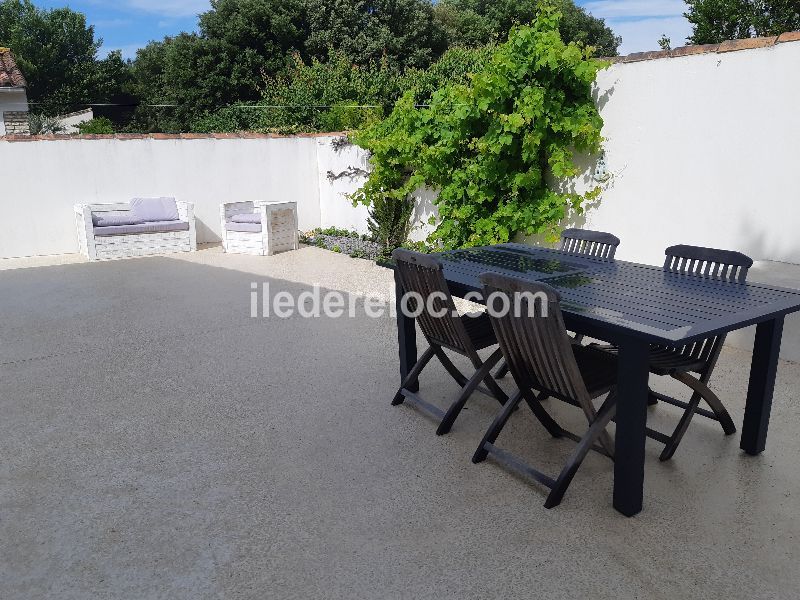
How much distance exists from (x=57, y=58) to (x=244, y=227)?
27142 mm

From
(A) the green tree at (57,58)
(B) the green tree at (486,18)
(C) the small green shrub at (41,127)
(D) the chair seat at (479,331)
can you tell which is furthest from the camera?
(A) the green tree at (57,58)

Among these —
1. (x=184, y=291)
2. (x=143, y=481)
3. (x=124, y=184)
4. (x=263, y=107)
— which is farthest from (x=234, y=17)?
(x=143, y=481)

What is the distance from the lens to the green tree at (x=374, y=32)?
20625mm

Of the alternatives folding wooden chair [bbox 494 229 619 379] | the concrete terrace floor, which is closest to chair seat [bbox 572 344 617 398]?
the concrete terrace floor

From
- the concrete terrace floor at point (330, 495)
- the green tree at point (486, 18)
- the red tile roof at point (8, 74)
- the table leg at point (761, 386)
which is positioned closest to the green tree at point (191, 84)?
the red tile roof at point (8, 74)

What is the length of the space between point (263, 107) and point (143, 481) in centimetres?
1354

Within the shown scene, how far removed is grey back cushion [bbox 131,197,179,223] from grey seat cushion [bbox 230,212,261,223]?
92cm

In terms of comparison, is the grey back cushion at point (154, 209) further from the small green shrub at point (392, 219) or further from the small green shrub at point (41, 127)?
the small green shrub at point (41, 127)

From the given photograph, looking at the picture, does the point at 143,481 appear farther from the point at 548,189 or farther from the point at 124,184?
the point at 124,184

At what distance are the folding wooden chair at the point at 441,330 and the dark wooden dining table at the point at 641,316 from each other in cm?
16

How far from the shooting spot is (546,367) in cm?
255

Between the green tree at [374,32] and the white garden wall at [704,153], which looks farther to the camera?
the green tree at [374,32]

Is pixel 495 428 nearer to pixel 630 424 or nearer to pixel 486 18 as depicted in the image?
pixel 630 424

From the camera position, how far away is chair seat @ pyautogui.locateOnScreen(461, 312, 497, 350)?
332 cm
